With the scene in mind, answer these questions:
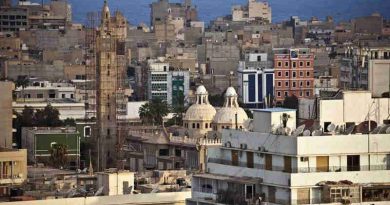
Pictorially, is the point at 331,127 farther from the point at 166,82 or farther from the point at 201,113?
the point at 166,82

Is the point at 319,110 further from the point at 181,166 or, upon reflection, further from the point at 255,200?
the point at 181,166

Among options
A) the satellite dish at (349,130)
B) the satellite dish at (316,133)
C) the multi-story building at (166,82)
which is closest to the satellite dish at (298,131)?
the satellite dish at (316,133)

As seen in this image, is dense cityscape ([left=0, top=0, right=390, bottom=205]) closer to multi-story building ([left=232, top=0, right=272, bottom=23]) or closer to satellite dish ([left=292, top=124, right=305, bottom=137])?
satellite dish ([left=292, top=124, right=305, bottom=137])

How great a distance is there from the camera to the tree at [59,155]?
62950 mm

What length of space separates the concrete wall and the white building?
4.37m

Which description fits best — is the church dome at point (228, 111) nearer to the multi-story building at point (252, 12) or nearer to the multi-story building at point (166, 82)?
the multi-story building at point (166, 82)

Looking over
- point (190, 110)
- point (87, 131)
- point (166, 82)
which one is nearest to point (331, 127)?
point (190, 110)

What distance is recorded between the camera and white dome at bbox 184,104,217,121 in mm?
68188

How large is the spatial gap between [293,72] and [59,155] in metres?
31.5

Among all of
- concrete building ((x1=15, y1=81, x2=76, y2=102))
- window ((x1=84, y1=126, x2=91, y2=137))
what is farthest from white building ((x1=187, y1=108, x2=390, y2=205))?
concrete building ((x1=15, y1=81, x2=76, y2=102))

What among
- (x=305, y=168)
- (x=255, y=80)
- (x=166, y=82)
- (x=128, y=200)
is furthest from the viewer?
(x=166, y=82)

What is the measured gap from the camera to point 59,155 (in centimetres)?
6391

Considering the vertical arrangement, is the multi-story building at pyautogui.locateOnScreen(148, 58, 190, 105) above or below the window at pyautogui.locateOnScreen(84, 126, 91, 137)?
above

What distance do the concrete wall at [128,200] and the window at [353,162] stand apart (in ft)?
16.7
